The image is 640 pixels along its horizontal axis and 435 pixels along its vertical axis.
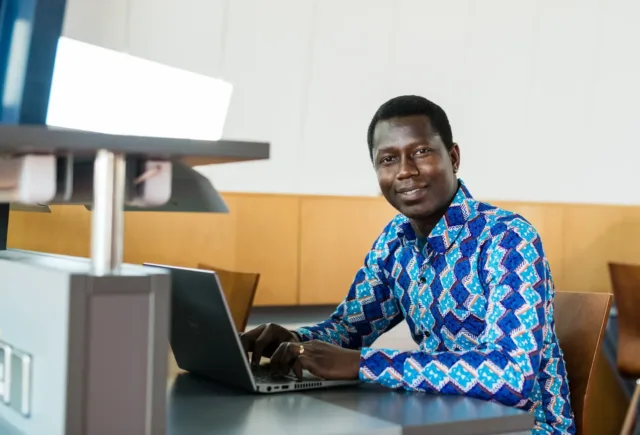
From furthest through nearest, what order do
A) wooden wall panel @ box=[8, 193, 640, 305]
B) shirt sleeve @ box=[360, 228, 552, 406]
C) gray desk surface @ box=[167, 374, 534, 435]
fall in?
wooden wall panel @ box=[8, 193, 640, 305]
shirt sleeve @ box=[360, 228, 552, 406]
gray desk surface @ box=[167, 374, 534, 435]

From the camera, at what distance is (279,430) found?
922mm

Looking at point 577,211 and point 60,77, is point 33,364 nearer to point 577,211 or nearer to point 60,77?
point 60,77

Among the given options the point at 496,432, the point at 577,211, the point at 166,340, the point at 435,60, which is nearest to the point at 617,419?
the point at 577,211

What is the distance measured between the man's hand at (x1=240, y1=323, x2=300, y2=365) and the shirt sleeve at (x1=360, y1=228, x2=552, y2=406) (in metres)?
0.26

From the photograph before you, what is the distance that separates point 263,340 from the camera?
1.53 m

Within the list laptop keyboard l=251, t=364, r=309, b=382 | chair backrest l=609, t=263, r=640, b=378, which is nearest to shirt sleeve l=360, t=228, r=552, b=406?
laptop keyboard l=251, t=364, r=309, b=382

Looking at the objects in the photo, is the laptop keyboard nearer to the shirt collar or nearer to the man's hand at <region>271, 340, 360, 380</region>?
the man's hand at <region>271, 340, 360, 380</region>

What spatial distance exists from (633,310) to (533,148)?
123 cm

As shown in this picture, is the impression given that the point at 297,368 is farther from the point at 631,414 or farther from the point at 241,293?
the point at 631,414

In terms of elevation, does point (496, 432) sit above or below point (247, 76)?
below

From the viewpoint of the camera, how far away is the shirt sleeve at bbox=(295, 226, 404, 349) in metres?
1.85

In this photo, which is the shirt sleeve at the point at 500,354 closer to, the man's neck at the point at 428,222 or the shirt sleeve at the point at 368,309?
the man's neck at the point at 428,222

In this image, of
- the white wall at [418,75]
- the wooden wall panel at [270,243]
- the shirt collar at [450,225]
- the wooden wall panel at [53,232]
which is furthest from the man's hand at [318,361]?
the white wall at [418,75]

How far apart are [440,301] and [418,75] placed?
2.55m
